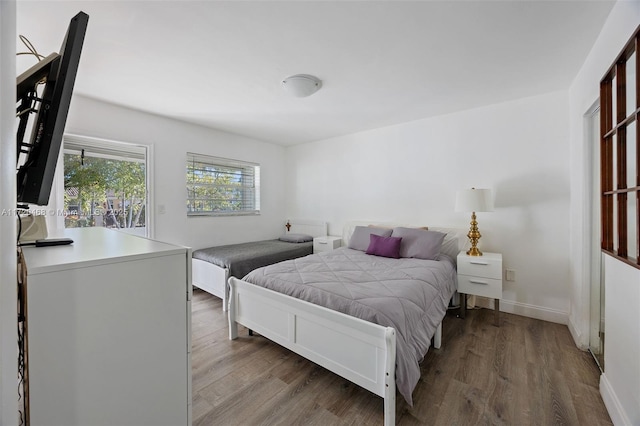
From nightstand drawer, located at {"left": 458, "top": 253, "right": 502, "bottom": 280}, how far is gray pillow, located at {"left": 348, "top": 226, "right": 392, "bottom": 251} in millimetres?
888

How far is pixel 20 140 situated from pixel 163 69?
67.4 inches

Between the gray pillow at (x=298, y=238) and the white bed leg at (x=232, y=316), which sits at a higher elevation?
the gray pillow at (x=298, y=238)

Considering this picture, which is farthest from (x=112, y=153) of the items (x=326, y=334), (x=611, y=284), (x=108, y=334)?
(x=611, y=284)

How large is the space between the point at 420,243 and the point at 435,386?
1.52 metres

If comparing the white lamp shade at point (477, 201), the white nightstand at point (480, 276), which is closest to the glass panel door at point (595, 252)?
the white nightstand at point (480, 276)

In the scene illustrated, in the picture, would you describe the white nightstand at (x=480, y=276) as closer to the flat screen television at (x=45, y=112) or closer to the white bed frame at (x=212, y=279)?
the white bed frame at (x=212, y=279)

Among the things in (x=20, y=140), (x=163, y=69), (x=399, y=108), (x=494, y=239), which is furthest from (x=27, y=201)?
(x=494, y=239)

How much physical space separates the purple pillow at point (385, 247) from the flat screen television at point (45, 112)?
278 cm

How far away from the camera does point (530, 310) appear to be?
288cm

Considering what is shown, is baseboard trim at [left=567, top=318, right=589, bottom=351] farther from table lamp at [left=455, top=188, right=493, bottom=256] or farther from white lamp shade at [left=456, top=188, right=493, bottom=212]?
white lamp shade at [left=456, top=188, right=493, bottom=212]

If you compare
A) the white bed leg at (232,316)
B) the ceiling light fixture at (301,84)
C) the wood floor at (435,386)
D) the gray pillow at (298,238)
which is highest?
the ceiling light fixture at (301,84)

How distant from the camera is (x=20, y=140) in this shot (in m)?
0.88

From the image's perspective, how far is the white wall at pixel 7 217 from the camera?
47 cm

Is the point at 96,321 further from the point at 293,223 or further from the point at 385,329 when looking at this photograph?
the point at 293,223
